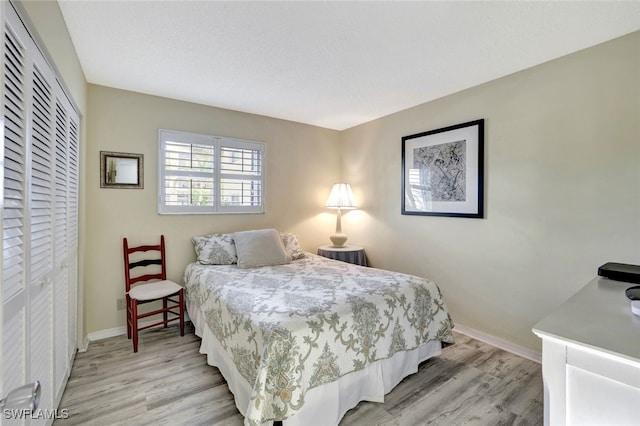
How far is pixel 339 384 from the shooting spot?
1755mm

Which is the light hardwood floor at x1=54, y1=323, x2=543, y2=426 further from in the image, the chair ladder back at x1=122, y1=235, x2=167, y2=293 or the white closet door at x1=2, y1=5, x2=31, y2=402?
the white closet door at x1=2, y1=5, x2=31, y2=402

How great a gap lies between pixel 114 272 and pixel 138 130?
1426 mm

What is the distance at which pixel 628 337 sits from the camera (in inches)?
34.2

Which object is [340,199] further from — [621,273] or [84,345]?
[84,345]

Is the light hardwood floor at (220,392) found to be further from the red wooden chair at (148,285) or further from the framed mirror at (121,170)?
the framed mirror at (121,170)

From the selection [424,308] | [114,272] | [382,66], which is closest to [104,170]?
[114,272]

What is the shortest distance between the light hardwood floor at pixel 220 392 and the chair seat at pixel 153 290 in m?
0.47

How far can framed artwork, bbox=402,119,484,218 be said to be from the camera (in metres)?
2.83

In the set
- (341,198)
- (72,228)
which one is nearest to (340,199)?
(341,198)

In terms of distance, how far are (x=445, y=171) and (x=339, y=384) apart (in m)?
2.28

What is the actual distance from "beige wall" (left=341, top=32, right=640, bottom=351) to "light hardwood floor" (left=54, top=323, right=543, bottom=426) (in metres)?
0.54

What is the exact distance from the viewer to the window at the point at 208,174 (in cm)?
316

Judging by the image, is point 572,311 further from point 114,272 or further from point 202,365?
point 114,272

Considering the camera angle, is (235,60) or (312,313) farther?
(235,60)
